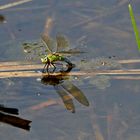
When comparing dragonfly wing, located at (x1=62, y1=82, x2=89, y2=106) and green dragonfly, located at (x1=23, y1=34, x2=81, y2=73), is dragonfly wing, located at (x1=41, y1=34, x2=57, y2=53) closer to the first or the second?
green dragonfly, located at (x1=23, y1=34, x2=81, y2=73)

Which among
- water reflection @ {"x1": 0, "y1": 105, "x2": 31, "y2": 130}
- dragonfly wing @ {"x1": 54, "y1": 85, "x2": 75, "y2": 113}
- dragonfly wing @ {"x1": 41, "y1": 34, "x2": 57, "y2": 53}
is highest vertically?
Answer: dragonfly wing @ {"x1": 41, "y1": 34, "x2": 57, "y2": 53}

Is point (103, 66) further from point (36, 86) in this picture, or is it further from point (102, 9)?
point (102, 9)

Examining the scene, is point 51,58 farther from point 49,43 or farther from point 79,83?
point 79,83

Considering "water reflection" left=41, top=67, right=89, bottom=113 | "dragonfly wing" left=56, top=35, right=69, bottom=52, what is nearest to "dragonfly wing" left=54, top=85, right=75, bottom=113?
"water reflection" left=41, top=67, right=89, bottom=113

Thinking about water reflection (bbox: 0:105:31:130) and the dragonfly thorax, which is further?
the dragonfly thorax

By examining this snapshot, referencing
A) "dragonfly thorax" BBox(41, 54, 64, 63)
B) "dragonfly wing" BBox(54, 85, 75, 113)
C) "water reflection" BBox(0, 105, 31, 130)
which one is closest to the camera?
"water reflection" BBox(0, 105, 31, 130)

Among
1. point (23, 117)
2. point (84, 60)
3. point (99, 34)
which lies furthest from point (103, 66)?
point (23, 117)
